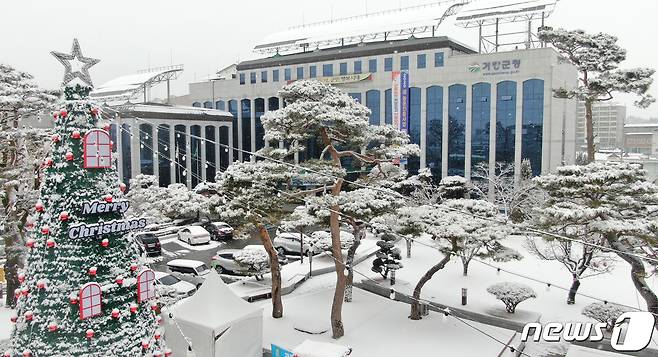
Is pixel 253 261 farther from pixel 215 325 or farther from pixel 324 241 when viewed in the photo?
pixel 215 325

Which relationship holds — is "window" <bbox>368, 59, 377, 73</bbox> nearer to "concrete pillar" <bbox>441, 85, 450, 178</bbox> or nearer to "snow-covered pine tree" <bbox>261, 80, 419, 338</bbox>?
"concrete pillar" <bbox>441, 85, 450, 178</bbox>

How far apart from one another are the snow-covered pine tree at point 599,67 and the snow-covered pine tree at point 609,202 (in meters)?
3.42

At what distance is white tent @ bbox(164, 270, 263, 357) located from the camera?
39.3 ft

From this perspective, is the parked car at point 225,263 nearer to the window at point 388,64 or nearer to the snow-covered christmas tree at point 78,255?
the snow-covered christmas tree at point 78,255

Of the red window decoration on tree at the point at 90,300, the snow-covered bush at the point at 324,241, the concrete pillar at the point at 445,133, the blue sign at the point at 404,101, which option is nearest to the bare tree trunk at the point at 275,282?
the snow-covered bush at the point at 324,241

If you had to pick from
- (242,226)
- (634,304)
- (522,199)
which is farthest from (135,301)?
(522,199)

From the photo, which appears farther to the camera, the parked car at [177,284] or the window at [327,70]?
the window at [327,70]

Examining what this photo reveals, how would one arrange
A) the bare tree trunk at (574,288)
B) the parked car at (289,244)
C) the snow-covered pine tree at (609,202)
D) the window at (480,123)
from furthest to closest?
the window at (480,123) → the parked car at (289,244) → the bare tree trunk at (574,288) → the snow-covered pine tree at (609,202)

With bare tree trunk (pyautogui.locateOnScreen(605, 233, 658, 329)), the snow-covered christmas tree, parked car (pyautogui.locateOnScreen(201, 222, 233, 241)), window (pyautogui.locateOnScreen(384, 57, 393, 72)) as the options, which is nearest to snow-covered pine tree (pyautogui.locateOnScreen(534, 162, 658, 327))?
bare tree trunk (pyautogui.locateOnScreen(605, 233, 658, 329))

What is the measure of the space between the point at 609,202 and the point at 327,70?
33.0 meters

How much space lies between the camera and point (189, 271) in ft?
66.6

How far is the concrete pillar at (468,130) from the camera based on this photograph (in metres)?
35.7

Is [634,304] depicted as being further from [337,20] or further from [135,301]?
[337,20]

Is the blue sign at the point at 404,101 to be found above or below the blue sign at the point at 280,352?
above
